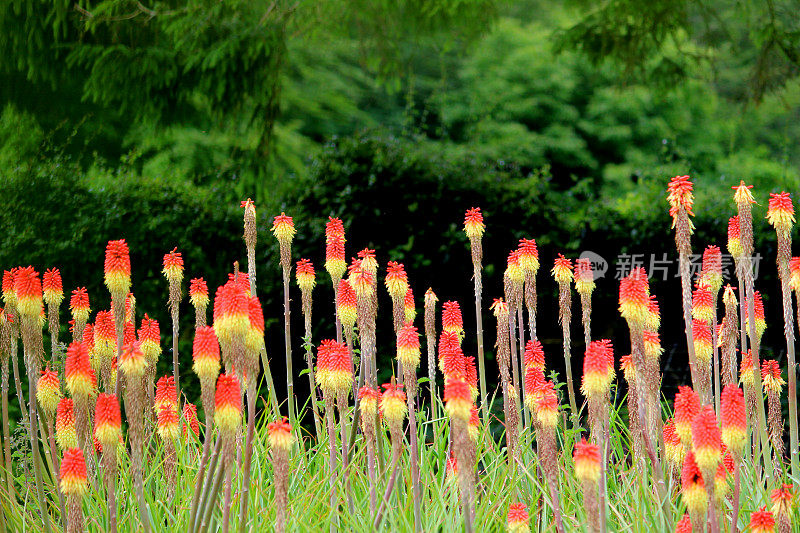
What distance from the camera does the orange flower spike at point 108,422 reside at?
247cm

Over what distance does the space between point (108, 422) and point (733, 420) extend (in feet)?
6.03

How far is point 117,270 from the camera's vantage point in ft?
8.69

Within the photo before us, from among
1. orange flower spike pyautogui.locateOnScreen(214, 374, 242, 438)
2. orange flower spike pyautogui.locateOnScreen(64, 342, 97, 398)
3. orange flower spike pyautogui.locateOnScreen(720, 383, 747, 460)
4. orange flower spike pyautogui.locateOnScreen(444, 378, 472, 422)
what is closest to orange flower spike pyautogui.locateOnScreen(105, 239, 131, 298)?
orange flower spike pyautogui.locateOnScreen(64, 342, 97, 398)

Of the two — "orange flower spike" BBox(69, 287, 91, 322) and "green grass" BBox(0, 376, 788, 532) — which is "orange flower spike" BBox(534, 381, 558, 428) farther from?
"orange flower spike" BBox(69, 287, 91, 322)

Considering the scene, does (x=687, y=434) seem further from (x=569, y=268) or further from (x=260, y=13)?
(x=260, y=13)

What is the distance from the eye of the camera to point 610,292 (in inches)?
289

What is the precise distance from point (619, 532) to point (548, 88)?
46.2 feet

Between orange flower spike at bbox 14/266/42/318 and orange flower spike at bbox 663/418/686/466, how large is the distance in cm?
222

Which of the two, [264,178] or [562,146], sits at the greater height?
[562,146]

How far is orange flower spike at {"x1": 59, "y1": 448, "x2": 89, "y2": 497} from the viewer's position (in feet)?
8.01

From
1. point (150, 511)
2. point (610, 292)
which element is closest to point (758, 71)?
point (610, 292)

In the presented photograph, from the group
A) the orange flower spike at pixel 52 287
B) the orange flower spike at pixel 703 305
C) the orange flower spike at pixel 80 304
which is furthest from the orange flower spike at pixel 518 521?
the orange flower spike at pixel 52 287

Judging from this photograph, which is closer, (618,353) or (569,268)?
(569,268)

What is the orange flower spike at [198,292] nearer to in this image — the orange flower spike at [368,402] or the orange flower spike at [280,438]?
the orange flower spike at [368,402]
